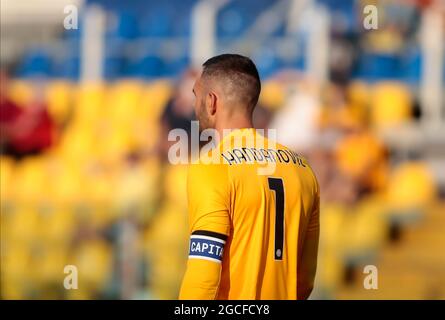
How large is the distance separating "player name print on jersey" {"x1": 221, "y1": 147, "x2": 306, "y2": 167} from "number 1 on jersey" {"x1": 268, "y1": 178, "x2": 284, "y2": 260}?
0.08 metres

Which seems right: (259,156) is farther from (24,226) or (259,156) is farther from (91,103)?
(91,103)

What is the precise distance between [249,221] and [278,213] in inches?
4.3

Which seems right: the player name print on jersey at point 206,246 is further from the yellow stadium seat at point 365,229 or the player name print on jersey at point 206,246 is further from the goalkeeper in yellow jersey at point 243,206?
the yellow stadium seat at point 365,229

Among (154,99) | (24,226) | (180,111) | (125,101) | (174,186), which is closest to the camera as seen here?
(180,111)

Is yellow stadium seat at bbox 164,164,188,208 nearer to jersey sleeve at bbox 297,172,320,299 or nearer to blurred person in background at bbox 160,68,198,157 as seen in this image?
blurred person in background at bbox 160,68,198,157

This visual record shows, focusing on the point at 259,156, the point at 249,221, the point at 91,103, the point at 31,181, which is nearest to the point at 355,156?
the point at 31,181

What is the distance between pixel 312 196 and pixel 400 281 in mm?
4297

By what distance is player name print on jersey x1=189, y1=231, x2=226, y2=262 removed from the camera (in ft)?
9.79

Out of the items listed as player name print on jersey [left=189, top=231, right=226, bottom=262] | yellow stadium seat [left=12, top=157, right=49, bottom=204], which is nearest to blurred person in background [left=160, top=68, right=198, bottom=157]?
yellow stadium seat [left=12, top=157, right=49, bottom=204]

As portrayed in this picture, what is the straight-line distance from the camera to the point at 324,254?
716cm

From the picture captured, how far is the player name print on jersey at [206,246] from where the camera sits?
2984 millimetres

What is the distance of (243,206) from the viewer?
3061mm
